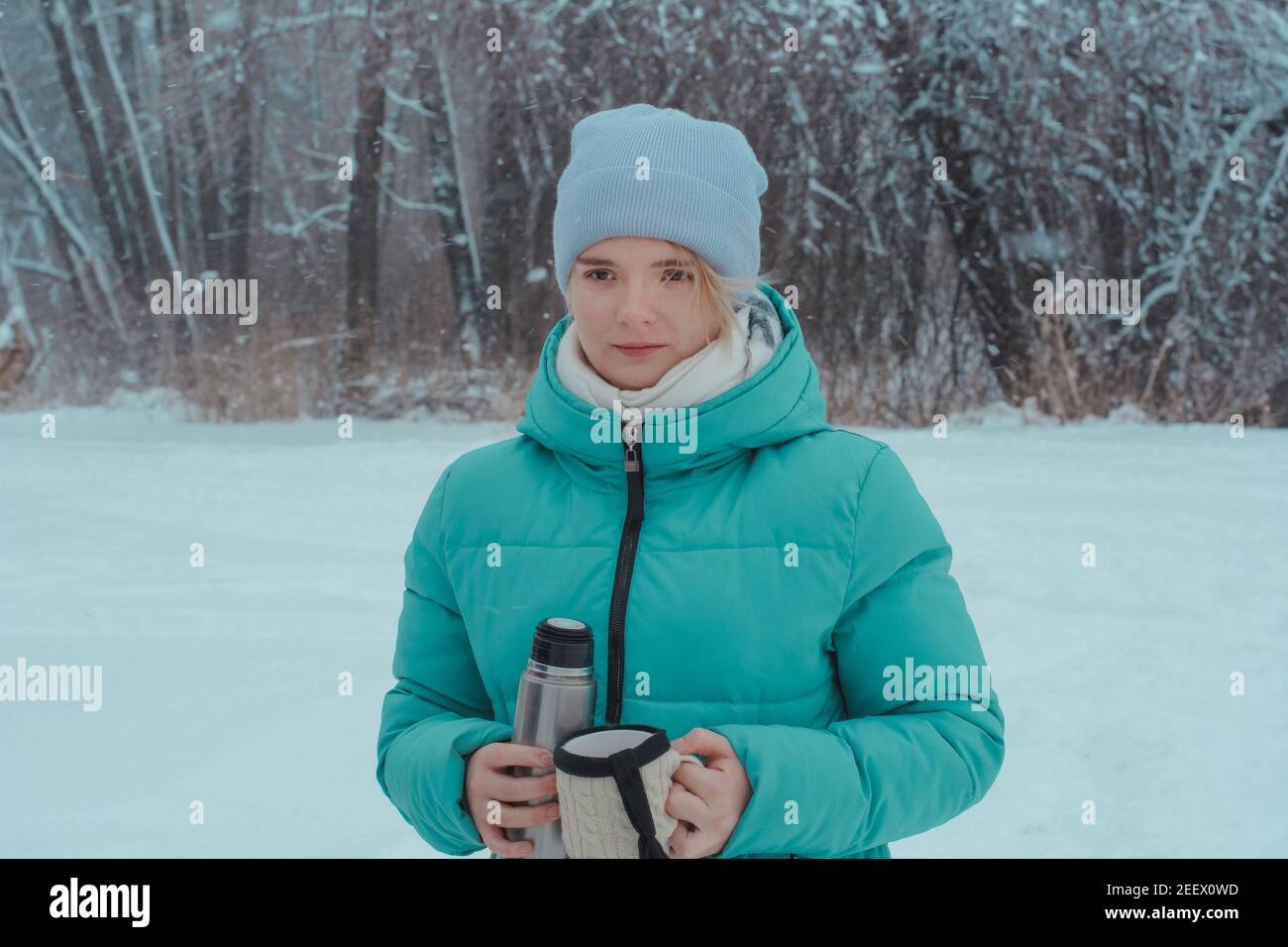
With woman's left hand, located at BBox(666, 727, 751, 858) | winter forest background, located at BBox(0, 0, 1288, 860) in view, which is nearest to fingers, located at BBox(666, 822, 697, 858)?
woman's left hand, located at BBox(666, 727, 751, 858)

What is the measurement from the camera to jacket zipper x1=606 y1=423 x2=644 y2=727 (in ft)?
3.14

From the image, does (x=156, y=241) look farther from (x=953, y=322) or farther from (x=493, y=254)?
(x=953, y=322)

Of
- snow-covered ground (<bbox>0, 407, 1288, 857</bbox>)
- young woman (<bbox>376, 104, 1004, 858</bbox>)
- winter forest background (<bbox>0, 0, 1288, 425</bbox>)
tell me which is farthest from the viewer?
winter forest background (<bbox>0, 0, 1288, 425</bbox>)

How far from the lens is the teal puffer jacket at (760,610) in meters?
0.94

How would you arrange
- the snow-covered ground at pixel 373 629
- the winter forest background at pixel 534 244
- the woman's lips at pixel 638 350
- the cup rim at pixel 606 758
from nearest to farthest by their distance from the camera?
the cup rim at pixel 606 758
the woman's lips at pixel 638 350
the snow-covered ground at pixel 373 629
the winter forest background at pixel 534 244


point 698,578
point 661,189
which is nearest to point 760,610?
point 698,578

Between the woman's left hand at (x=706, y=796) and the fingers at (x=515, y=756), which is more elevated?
the fingers at (x=515, y=756)

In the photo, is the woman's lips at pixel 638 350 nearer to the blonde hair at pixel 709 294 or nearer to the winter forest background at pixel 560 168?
the blonde hair at pixel 709 294

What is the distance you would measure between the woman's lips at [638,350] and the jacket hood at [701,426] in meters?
0.06

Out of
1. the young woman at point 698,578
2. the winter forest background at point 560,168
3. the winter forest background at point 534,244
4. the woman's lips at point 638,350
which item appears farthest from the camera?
the winter forest background at point 560,168

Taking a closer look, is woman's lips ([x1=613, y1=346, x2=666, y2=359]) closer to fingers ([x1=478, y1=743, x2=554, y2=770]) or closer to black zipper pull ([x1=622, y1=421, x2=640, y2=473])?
black zipper pull ([x1=622, y1=421, x2=640, y2=473])

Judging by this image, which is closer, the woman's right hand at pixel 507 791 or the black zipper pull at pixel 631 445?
the woman's right hand at pixel 507 791

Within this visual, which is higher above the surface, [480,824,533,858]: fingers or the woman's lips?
the woman's lips

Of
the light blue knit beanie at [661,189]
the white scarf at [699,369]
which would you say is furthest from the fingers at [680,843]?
the light blue knit beanie at [661,189]
